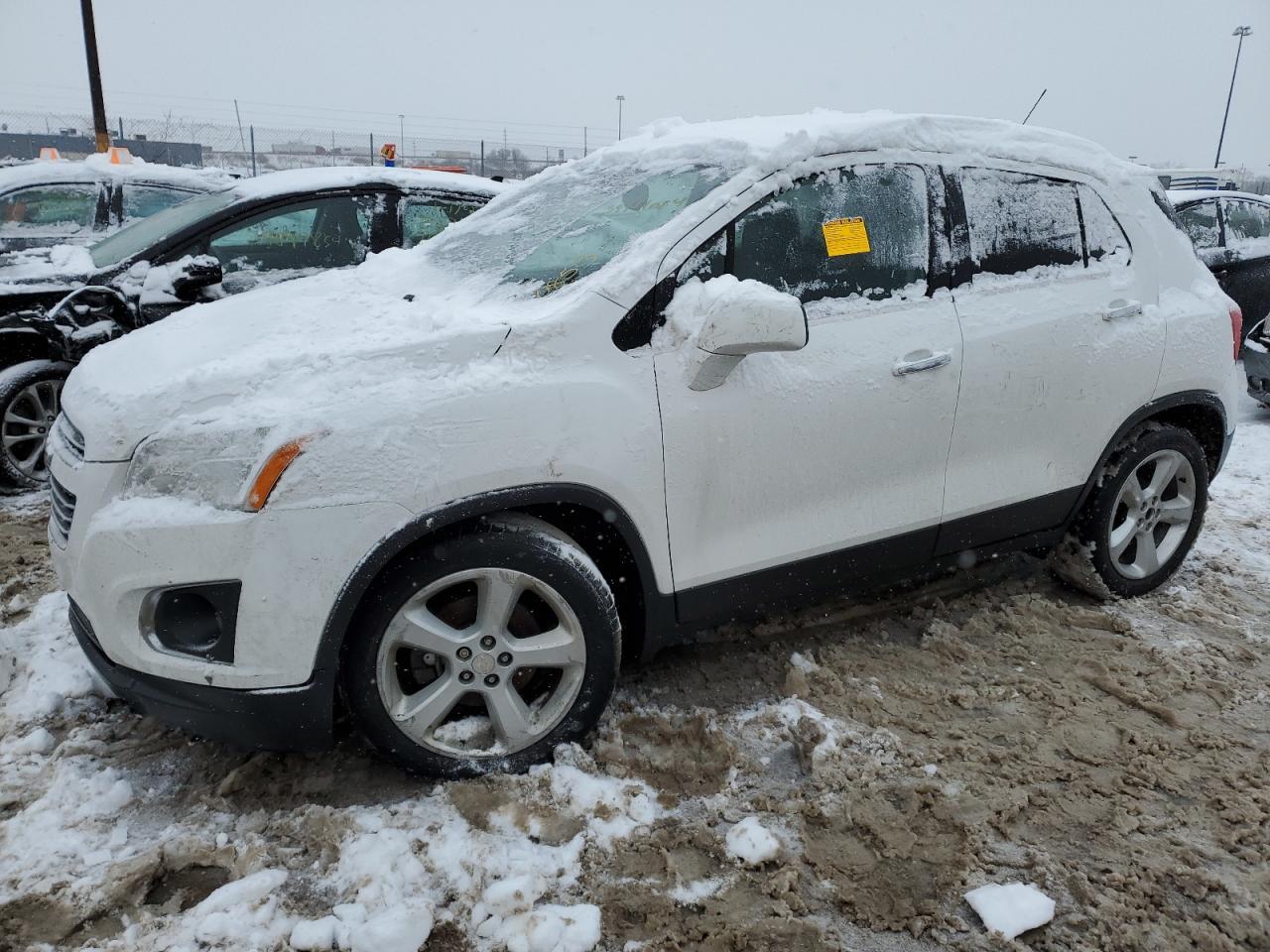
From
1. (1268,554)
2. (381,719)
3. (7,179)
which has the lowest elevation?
(1268,554)

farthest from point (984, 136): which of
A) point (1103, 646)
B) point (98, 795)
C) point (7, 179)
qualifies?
point (7, 179)

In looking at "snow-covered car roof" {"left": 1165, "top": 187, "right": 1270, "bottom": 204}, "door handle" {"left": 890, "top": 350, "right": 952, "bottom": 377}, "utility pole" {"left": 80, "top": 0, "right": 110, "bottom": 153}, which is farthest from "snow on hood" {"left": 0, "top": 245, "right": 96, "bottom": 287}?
"utility pole" {"left": 80, "top": 0, "right": 110, "bottom": 153}

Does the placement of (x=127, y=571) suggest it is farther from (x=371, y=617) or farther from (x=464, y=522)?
(x=464, y=522)

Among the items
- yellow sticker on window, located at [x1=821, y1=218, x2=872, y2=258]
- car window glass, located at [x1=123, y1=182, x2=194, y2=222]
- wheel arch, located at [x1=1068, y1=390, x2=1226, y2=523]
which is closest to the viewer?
yellow sticker on window, located at [x1=821, y1=218, x2=872, y2=258]

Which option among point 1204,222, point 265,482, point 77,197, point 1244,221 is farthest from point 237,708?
point 1244,221

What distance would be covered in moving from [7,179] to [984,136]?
241 inches

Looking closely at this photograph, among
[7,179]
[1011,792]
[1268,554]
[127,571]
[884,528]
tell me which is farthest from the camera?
[7,179]

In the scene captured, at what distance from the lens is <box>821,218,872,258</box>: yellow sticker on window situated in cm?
296

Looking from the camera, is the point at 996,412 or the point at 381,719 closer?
the point at 381,719

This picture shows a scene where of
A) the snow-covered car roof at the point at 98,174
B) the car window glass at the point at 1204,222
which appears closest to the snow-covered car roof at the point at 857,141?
the snow-covered car roof at the point at 98,174

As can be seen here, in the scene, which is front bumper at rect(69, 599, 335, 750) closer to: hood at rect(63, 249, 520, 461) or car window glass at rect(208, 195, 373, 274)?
hood at rect(63, 249, 520, 461)

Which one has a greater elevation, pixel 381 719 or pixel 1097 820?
pixel 381 719

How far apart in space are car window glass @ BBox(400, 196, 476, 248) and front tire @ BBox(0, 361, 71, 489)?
194cm

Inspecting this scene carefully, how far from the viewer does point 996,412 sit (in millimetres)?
3223
